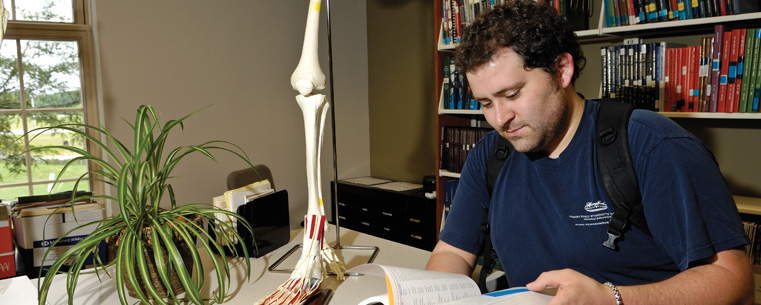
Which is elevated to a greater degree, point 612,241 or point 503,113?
point 503,113

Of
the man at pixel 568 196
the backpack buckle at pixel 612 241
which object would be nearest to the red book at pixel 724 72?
the man at pixel 568 196

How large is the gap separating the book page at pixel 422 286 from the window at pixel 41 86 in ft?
9.30

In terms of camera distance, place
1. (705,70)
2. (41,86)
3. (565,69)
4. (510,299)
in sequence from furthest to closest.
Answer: (41,86) < (705,70) < (565,69) < (510,299)

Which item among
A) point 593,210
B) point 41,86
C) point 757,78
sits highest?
point 41,86

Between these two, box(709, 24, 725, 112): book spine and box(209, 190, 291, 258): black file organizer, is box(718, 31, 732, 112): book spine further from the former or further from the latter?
box(209, 190, 291, 258): black file organizer

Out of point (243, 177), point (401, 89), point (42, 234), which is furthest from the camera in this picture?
point (401, 89)

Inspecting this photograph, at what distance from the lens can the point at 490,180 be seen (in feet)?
4.45

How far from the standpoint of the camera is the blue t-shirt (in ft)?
3.31

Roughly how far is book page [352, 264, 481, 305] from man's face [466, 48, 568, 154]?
346 millimetres

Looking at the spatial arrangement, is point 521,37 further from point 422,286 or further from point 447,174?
point 447,174

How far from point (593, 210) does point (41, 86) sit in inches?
127

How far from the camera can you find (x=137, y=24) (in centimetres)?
329

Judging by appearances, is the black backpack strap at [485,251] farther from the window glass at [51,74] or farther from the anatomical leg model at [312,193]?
the window glass at [51,74]

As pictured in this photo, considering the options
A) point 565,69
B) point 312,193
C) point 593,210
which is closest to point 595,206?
point 593,210
